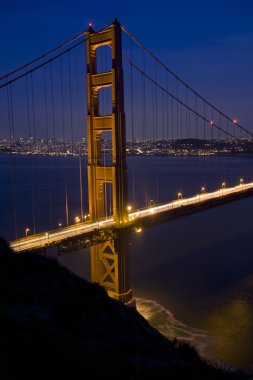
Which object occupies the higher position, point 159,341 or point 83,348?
point 83,348

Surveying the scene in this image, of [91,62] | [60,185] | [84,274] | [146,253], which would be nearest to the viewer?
[91,62]

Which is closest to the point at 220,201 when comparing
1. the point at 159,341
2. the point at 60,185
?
the point at 159,341

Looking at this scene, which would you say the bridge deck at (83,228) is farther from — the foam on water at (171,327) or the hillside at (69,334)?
the hillside at (69,334)

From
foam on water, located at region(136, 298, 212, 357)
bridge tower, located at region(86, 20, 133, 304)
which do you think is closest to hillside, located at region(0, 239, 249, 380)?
foam on water, located at region(136, 298, 212, 357)

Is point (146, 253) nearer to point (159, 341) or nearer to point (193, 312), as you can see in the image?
point (193, 312)

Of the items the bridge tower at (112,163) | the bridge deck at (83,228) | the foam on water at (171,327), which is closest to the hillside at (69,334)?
the bridge deck at (83,228)

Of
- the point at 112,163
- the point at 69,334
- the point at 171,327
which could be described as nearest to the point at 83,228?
the point at 112,163
